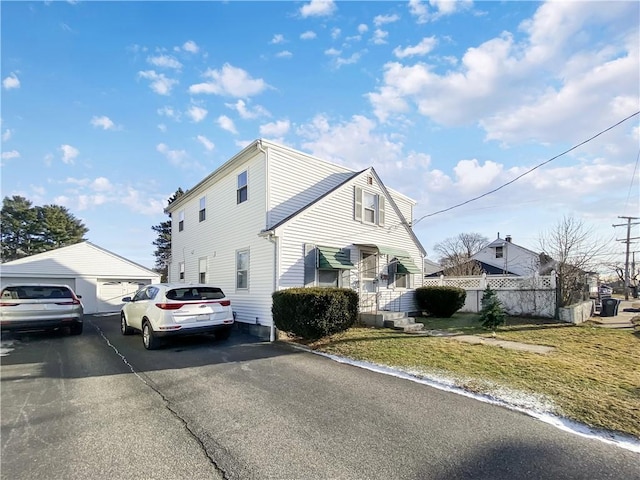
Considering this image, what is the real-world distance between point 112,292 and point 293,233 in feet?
54.6

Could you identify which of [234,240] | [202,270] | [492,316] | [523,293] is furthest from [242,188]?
[523,293]

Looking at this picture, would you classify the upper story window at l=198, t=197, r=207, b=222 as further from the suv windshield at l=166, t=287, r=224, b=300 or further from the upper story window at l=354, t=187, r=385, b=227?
the upper story window at l=354, t=187, r=385, b=227

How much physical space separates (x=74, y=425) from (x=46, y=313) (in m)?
7.89

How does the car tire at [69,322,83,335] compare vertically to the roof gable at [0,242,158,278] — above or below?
below

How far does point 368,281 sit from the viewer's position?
1280 centimetres

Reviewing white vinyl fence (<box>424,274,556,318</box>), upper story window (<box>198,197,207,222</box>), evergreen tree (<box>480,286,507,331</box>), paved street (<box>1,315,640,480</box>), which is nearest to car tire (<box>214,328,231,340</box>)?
paved street (<box>1,315,640,480</box>)

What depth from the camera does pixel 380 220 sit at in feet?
44.8

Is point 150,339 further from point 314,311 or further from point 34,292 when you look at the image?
point 34,292

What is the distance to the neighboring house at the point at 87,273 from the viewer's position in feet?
61.9

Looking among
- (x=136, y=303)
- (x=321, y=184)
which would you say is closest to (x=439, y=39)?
(x=321, y=184)

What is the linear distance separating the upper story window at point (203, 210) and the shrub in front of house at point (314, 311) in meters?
7.26

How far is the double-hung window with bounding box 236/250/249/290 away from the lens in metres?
11.4

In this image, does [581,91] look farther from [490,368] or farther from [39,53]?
[39,53]

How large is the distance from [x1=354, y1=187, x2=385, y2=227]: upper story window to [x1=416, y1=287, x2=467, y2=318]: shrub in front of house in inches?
148
